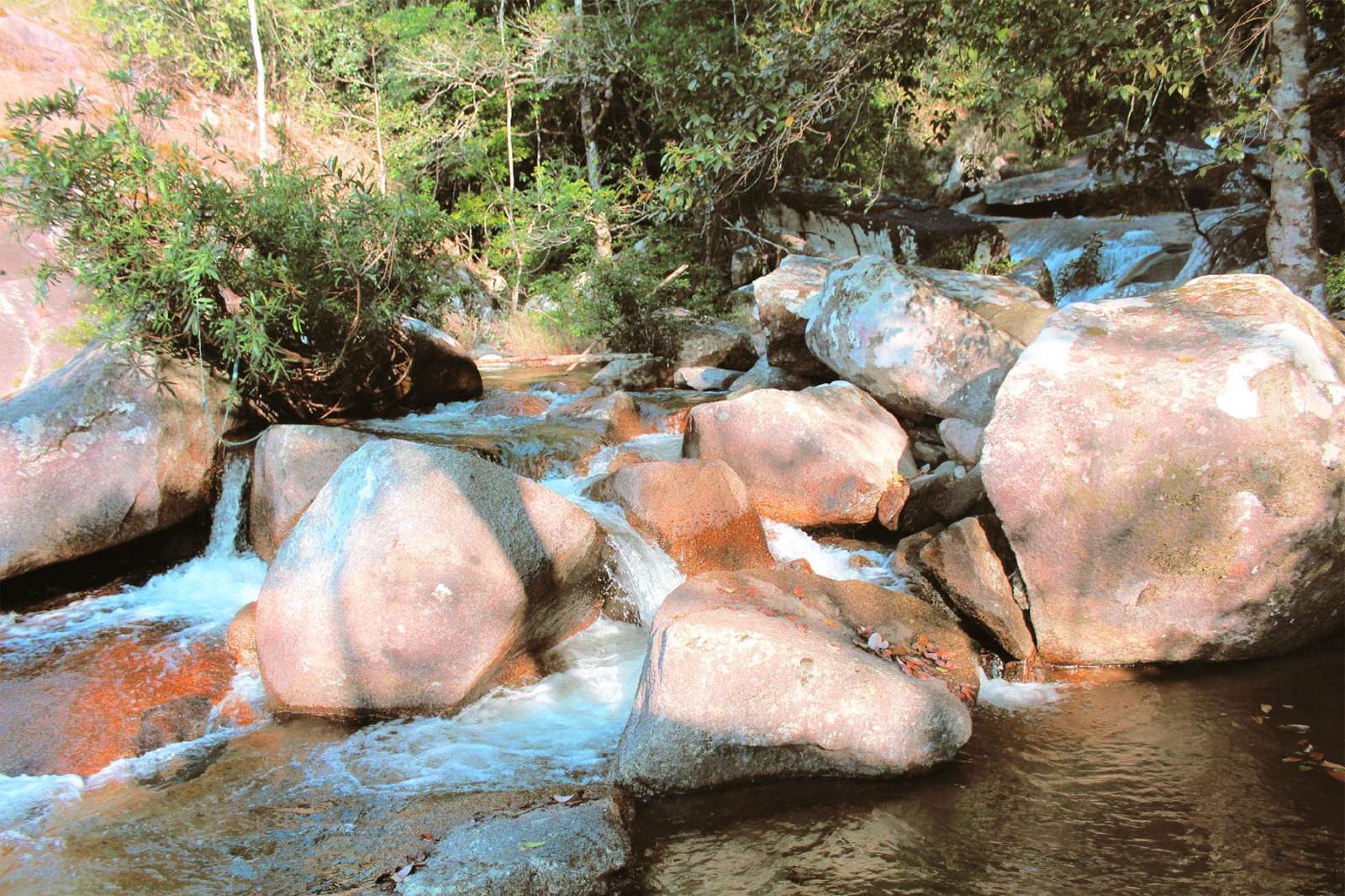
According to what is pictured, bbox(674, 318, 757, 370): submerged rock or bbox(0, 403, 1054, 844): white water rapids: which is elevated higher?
bbox(674, 318, 757, 370): submerged rock

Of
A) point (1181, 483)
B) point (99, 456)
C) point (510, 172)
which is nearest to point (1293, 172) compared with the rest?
point (1181, 483)

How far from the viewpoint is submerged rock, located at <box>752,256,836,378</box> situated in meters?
8.38

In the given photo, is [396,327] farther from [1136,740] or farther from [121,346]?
[1136,740]

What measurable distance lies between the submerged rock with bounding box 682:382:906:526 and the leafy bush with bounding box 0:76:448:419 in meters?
3.06

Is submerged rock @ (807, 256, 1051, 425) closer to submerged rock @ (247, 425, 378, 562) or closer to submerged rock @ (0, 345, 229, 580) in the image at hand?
submerged rock @ (247, 425, 378, 562)

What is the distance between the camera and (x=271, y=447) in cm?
562

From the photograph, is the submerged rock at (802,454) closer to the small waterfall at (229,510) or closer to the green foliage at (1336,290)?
the small waterfall at (229,510)

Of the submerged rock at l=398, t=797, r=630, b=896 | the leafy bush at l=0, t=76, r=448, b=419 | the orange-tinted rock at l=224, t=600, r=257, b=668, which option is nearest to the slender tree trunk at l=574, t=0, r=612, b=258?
the leafy bush at l=0, t=76, r=448, b=419

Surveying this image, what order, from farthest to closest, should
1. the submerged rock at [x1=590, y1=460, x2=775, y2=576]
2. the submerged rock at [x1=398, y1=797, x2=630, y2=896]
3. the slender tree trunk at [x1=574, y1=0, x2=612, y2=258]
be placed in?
the slender tree trunk at [x1=574, y1=0, x2=612, y2=258]
the submerged rock at [x1=590, y1=460, x2=775, y2=576]
the submerged rock at [x1=398, y1=797, x2=630, y2=896]

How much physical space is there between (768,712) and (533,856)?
1111 mm

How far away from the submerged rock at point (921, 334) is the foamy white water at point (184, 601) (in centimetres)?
473

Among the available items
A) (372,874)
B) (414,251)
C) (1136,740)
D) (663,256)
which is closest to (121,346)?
(414,251)

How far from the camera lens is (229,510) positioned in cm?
603

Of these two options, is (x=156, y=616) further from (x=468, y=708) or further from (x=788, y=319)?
(x=788, y=319)
